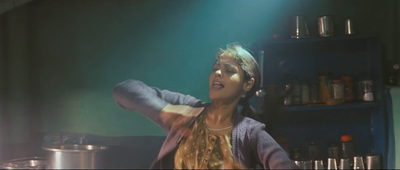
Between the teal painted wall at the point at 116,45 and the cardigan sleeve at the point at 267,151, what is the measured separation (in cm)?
31

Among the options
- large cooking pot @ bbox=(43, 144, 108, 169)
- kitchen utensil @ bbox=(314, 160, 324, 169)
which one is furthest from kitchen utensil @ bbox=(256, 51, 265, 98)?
large cooking pot @ bbox=(43, 144, 108, 169)

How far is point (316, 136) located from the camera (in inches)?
89.6

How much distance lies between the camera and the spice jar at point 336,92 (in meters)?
2.24

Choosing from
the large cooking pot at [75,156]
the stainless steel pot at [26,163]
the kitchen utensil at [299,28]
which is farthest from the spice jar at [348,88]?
the stainless steel pot at [26,163]

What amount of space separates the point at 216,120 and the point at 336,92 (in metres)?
0.57

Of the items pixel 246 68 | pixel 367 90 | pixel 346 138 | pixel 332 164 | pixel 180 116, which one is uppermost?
pixel 246 68

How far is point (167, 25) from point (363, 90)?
97cm

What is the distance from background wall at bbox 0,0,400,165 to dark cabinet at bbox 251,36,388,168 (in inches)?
2.9

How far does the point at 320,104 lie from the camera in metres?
2.26

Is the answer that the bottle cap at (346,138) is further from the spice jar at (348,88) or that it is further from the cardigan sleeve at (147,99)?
the cardigan sleeve at (147,99)

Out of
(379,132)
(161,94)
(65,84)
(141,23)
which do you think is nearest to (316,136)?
(379,132)

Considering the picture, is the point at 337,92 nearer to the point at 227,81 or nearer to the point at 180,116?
the point at 227,81

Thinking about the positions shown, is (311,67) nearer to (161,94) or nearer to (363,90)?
(363,90)

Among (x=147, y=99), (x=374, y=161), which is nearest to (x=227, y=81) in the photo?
(x=147, y=99)
